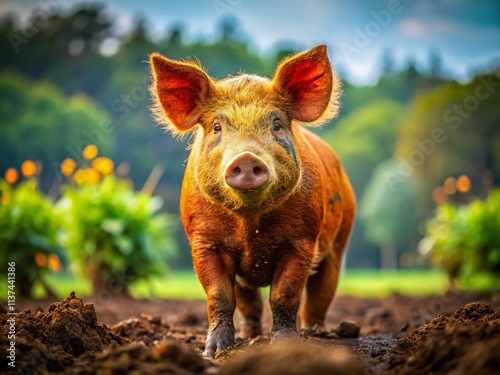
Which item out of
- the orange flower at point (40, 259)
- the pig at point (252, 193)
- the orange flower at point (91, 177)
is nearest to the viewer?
the pig at point (252, 193)

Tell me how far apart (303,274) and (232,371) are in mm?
2073

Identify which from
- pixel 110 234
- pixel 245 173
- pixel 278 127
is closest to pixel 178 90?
pixel 278 127

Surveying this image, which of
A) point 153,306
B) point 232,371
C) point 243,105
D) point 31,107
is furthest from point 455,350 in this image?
point 31,107

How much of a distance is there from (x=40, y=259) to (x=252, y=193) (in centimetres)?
617

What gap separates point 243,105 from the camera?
4.25 m

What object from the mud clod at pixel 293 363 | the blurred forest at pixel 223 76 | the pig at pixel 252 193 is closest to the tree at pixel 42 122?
the blurred forest at pixel 223 76

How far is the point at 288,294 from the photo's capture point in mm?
4348

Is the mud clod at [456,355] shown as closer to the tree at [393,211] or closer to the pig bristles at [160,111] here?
the pig bristles at [160,111]

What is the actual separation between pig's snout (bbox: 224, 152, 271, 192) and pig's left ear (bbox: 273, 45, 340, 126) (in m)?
0.98

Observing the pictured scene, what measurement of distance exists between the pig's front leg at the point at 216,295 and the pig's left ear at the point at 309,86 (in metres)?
1.18

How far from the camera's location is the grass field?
435 inches

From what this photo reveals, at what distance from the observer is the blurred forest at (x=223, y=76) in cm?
1966

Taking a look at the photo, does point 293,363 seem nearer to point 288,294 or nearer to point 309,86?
point 288,294

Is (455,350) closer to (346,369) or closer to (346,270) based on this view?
(346,369)
